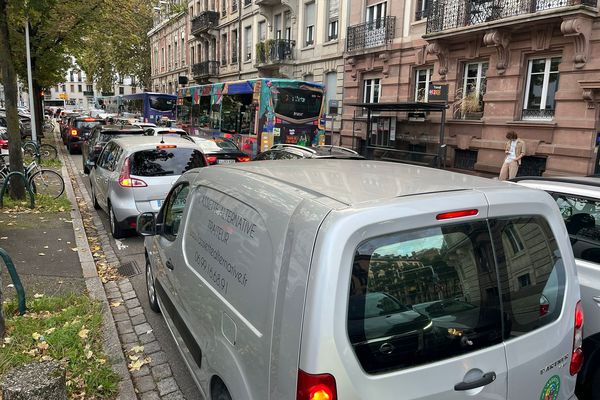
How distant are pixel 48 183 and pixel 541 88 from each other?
47.2 ft

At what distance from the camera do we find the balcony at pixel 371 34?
19984 mm

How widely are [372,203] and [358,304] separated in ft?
1.33

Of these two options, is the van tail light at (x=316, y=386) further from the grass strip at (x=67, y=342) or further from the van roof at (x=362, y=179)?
the grass strip at (x=67, y=342)

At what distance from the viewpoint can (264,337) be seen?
204 cm

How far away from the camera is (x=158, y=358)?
13.3 ft

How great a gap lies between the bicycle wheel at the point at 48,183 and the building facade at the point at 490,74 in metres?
12.9

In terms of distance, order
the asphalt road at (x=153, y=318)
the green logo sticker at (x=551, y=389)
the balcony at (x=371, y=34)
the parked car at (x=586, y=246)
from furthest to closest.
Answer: the balcony at (x=371, y=34), the asphalt road at (x=153, y=318), the parked car at (x=586, y=246), the green logo sticker at (x=551, y=389)

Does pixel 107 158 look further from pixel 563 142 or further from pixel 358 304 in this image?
pixel 563 142

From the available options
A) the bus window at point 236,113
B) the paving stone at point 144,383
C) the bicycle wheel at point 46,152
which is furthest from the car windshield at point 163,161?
the bicycle wheel at point 46,152

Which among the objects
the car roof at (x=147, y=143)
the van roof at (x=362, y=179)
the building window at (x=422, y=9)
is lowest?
the car roof at (x=147, y=143)

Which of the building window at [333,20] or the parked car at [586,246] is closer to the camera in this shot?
the parked car at [586,246]

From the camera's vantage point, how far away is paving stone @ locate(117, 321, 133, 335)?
4562 millimetres

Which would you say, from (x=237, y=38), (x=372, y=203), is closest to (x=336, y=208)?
(x=372, y=203)

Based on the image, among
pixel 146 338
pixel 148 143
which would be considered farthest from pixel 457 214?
pixel 148 143
